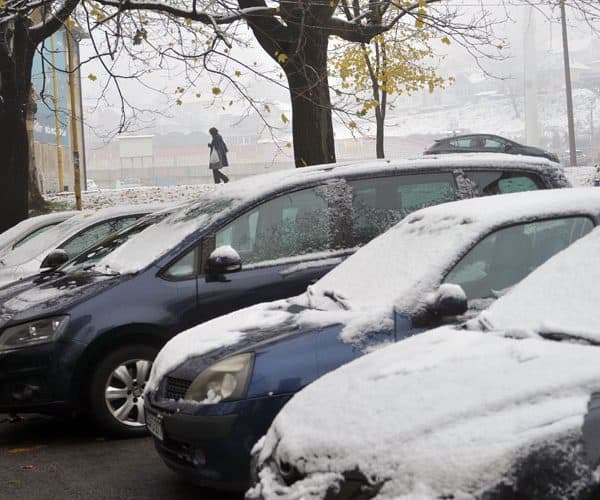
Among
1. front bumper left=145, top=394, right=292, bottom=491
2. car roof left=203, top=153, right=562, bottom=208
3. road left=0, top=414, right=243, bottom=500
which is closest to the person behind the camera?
front bumper left=145, top=394, right=292, bottom=491

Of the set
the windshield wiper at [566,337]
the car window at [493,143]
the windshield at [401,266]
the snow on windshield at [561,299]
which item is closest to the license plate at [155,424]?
the windshield at [401,266]

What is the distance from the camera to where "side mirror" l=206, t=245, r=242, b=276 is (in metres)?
6.92

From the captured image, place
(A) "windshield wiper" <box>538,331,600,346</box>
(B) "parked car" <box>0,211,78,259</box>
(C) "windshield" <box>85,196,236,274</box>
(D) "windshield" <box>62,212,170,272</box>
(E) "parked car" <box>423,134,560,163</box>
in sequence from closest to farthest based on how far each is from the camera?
(A) "windshield wiper" <box>538,331,600,346</box>
(C) "windshield" <box>85,196,236,274</box>
(D) "windshield" <box>62,212,170,272</box>
(B) "parked car" <box>0,211,78,259</box>
(E) "parked car" <box>423,134,560,163</box>

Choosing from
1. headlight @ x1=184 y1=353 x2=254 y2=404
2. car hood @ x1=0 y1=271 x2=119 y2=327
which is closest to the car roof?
car hood @ x1=0 y1=271 x2=119 y2=327

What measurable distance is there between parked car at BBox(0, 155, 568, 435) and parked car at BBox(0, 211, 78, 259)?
3838 mm

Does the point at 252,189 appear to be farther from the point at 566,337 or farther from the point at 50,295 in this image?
the point at 566,337

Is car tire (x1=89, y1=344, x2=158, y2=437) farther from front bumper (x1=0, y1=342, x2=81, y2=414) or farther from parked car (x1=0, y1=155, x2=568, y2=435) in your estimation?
front bumper (x1=0, y1=342, x2=81, y2=414)

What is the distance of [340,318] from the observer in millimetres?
5359

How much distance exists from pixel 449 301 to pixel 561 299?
2.23 ft

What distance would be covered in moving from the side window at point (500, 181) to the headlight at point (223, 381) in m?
3.53

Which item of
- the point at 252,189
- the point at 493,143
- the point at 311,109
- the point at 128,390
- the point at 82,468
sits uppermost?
the point at 493,143

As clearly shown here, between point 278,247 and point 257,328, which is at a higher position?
point 278,247

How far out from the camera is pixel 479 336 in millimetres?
4078

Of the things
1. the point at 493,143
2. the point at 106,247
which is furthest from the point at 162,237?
the point at 493,143
